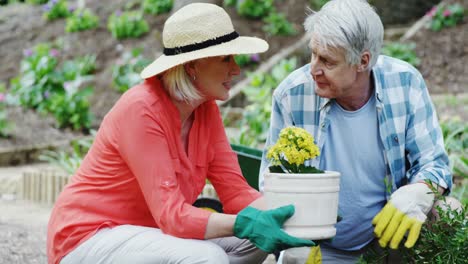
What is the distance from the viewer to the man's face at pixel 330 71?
2.50 meters

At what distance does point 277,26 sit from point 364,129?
19.2ft

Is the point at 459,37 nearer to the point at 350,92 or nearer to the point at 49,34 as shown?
the point at 49,34

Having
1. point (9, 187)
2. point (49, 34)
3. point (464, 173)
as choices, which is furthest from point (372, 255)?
point (49, 34)

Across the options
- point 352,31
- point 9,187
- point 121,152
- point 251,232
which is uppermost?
point 352,31

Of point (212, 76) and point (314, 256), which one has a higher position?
point (212, 76)

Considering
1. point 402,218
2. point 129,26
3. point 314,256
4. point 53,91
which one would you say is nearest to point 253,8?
point 129,26

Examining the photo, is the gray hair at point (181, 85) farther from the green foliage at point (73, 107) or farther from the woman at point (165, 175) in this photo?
the green foliage at point (73, 107)

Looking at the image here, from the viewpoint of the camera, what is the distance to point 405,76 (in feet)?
8.91

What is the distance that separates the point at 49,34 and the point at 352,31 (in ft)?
25.3

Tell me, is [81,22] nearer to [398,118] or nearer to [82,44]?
[82,44]

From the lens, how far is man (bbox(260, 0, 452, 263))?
2.58 m

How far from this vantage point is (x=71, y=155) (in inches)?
243

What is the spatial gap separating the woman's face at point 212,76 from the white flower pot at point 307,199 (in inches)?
14.0

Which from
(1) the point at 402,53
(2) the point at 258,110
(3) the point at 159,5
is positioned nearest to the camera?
(2) the point at 258,110
